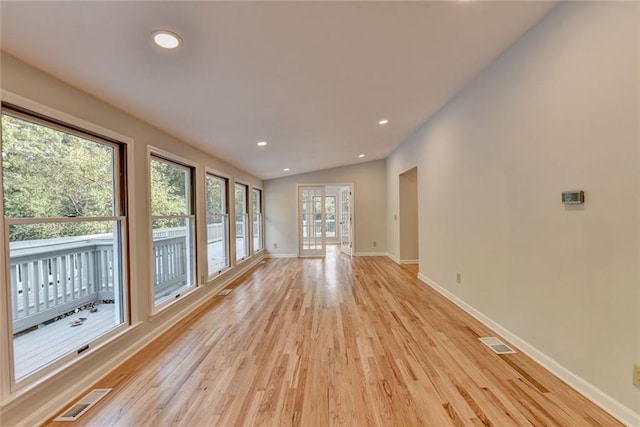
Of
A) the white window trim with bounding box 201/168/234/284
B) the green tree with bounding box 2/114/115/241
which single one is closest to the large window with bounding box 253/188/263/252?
the white window trim with bounding box 201/168/234/284

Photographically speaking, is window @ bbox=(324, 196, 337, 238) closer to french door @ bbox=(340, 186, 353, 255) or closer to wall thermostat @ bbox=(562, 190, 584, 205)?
french door @ bbox=(340, 186, 353, 255)

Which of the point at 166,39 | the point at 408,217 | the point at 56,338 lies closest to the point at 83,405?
the point at 56,338

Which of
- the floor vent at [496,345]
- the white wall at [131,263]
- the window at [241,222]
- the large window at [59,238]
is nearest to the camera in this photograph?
the white wall at [131,263]

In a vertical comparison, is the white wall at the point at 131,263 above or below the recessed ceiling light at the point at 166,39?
below

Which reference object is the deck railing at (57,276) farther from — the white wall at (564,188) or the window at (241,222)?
the white wall at (564,188)

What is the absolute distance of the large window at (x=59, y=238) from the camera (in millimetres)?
1631

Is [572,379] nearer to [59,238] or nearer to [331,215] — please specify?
[59,238]

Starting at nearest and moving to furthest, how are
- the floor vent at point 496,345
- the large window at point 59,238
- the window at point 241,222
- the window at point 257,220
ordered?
the large window at point 59,238 → the floor vent at point 496,345 → the window at point 241,222 → the window at point 257,220

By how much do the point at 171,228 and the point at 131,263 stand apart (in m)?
0.87

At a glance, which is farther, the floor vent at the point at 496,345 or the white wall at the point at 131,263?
the floor vent at the point at 496,345

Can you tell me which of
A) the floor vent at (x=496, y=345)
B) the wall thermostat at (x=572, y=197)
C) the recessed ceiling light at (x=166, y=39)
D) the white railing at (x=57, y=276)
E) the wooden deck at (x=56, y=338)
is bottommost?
the floor vent at (x=496, y=345)

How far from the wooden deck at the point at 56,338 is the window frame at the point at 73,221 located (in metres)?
0.05

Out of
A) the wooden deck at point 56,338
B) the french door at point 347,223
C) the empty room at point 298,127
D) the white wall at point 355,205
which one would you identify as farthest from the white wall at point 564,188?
the french door at point 347,223

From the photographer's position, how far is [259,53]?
6.15 ft
